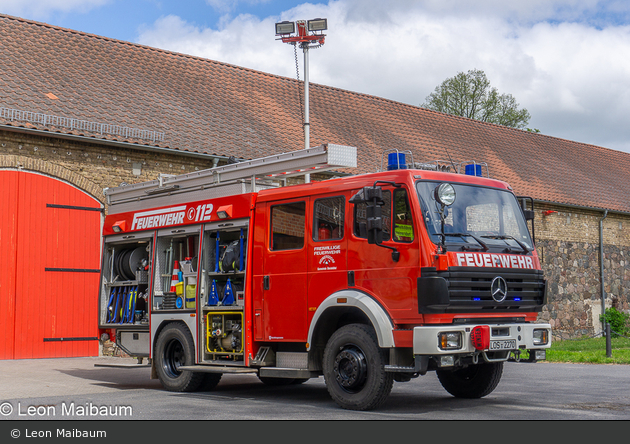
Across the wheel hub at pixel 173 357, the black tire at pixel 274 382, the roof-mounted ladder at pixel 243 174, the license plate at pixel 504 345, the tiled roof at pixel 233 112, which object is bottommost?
the black tire at pixel 274 382

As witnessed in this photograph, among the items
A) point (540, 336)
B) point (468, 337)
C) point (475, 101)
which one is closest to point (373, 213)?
point (468, 337)

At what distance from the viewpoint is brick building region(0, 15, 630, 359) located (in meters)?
15.9

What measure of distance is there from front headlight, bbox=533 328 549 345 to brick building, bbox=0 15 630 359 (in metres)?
11.0

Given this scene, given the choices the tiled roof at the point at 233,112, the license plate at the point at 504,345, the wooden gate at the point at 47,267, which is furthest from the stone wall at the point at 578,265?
the license plate at the point at 504,345

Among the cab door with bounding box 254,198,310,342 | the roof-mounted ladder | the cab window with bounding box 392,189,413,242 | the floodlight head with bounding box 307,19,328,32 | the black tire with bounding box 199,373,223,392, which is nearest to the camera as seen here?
the cab window with bounding box 392,189,413,242

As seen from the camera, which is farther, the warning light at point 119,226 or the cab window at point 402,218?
the warning light at point 119,226

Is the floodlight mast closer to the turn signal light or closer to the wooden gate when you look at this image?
the wooden gate

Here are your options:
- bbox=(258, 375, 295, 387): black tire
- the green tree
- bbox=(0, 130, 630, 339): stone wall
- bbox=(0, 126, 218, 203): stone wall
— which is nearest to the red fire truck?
bbox=(258, 375, 295, 387): black tire

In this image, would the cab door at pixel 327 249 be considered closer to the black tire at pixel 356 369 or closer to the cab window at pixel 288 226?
the cab window at pixel 288 226

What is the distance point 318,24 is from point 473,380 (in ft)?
34.7

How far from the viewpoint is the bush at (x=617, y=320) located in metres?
27.4

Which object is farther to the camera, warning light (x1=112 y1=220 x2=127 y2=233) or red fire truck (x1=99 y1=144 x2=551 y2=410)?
warning light (x1=112 y1=220 x2=127 y2=233)

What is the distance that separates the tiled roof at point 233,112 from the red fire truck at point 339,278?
6688mm
